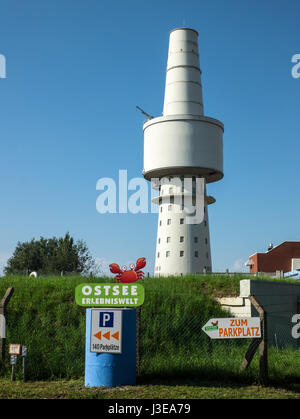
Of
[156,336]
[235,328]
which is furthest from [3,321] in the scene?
[235,328]

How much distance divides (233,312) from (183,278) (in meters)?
3.69

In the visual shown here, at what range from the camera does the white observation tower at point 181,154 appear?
43.2 meters

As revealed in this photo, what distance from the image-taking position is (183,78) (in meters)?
45.1

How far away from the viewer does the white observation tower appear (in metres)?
43.2

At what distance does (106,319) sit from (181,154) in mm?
33521

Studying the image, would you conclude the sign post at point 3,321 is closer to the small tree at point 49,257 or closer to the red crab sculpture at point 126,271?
the red crab sculpture at point 126,271

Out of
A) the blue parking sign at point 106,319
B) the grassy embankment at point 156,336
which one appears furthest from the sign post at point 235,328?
the blue parking sign at point 106,319

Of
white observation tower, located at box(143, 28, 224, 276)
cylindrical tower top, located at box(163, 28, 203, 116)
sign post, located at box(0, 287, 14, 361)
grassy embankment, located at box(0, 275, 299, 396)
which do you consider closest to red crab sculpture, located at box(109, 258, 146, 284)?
grassy embankment, located at box(0, 275, 299, 396)

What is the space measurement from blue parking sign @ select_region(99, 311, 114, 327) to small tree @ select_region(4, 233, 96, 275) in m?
→ 51.4

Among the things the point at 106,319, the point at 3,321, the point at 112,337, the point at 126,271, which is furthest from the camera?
the point at 126,271

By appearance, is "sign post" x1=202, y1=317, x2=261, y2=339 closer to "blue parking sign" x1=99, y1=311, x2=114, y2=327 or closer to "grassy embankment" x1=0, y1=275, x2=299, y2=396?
"grassy embankment" x1=0, y1=275, x2=299, y2=396

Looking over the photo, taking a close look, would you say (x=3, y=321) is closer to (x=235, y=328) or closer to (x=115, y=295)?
(x=115, y=295)

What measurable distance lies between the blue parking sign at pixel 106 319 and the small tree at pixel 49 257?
2022 inches
